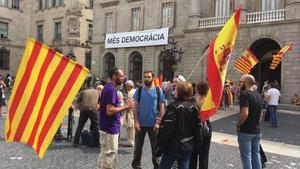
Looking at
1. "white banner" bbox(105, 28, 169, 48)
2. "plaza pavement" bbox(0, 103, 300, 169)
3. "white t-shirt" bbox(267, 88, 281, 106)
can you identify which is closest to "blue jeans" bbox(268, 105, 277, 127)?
"white t-shirt" bbox(267, 88, 281, 106)

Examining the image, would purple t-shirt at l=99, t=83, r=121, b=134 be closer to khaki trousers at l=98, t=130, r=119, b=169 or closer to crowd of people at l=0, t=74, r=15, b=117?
khaki trousers at l=98, t=130, r=119, b=169

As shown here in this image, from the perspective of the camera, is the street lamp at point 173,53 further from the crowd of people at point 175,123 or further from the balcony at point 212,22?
the crowd of people at point 175,123

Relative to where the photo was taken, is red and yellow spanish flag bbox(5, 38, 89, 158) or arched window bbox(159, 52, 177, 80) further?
arched window bbox(159, 52, 177, 80)

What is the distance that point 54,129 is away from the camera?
5.07 metres

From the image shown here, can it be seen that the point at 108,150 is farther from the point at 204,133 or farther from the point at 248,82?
the point at 248,82

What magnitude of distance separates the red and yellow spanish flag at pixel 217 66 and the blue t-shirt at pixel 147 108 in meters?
1.27

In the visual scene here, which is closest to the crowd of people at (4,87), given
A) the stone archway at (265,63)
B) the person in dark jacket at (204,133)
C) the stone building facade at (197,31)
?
the stone building facade at (197,31)

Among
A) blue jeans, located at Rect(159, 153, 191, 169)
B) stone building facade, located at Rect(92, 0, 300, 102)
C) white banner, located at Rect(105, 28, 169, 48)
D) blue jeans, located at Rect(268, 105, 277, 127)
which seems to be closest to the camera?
blue jeans, located at Rect(159, 153, 191, 169)

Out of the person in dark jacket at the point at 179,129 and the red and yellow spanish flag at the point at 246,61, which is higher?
the red and yellow spanish flag at the point at 246,61

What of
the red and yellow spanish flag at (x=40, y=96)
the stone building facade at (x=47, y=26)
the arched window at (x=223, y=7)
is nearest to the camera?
the red and yellow spanish flag at (x=40, y=96)

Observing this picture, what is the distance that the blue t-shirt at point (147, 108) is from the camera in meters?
7.31

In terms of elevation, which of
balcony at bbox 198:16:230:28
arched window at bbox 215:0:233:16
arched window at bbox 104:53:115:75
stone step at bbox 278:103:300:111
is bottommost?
stone step at bbox 278:103:300:111

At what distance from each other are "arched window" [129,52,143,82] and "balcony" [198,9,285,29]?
24.7 feet

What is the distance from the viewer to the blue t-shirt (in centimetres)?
731
